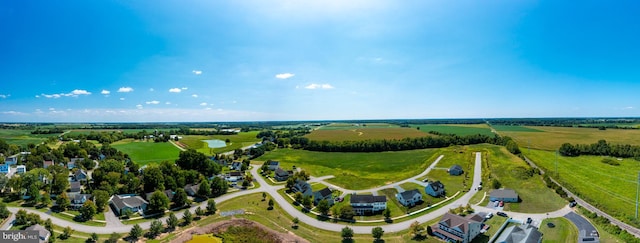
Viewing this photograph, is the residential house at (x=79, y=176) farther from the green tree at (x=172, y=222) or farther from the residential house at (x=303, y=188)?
the residential house at (x=303, y=188)

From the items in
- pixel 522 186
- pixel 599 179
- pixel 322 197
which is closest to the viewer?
pixel 322 197

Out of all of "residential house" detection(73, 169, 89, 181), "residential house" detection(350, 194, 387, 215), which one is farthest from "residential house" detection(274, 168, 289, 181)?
"residential house" detection(73, 169, 89, 181)

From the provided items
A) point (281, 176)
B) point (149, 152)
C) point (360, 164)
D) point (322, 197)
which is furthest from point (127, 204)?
point (149, 152)

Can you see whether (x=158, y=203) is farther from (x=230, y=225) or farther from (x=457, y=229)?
(x=457, y=229)

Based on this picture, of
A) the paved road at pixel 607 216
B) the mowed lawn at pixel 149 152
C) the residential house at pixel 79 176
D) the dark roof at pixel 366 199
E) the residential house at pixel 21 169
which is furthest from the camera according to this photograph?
the mowed lawn at pixel 149 152

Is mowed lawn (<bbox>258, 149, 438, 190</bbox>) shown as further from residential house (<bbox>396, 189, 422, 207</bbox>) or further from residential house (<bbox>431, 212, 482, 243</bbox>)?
residential house (<bbox>431, 212, 482, 243</bbox>)

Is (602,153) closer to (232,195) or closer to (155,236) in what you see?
(232,195)

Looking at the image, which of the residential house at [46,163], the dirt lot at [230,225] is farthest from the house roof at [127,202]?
the residential house at [46,163]

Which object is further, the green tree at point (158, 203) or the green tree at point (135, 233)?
the green tree at point (158, 203)
